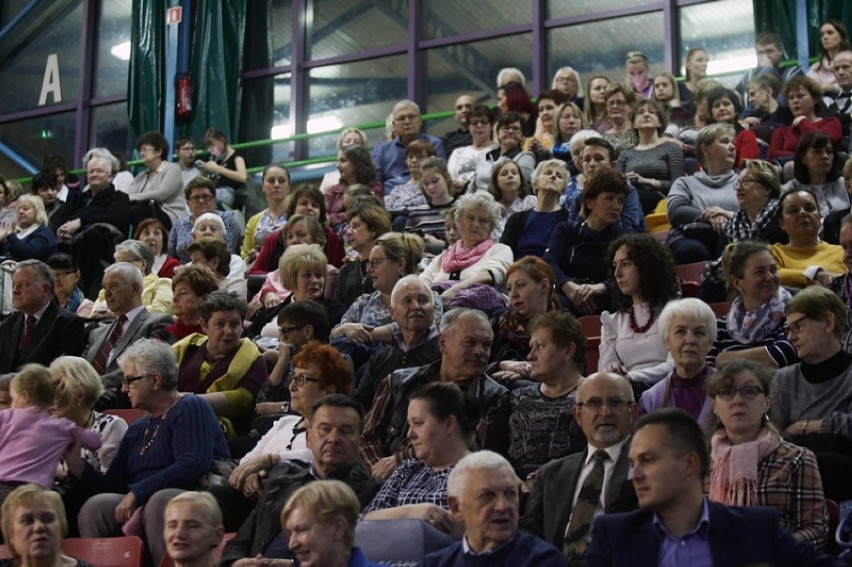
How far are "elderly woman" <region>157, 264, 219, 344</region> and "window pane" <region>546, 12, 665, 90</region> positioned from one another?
4752mm

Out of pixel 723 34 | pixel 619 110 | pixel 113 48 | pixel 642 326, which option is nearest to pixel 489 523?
pixel 642 326

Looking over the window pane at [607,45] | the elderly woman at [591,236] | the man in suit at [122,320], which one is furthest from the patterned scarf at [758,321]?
the window pane at [607,45]

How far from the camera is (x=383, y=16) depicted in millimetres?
11930

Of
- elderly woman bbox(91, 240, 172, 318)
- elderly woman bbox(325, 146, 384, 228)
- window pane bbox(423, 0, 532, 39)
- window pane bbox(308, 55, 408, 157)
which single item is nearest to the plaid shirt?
elderly woman bbox(91, 240, 172, 318)

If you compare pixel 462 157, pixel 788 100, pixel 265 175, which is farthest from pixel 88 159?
pixel 788 100

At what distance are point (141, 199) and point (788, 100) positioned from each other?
4.49 m

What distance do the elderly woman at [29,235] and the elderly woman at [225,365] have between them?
2.95m

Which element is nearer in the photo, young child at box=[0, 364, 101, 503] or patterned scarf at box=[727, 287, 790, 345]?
patterned scarf at box=[727, 287, 790, 345]

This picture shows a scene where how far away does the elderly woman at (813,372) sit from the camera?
4645mm

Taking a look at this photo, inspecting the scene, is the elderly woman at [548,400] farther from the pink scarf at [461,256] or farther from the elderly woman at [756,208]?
the pink scarf at [461,256]

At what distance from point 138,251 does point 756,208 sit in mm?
3523

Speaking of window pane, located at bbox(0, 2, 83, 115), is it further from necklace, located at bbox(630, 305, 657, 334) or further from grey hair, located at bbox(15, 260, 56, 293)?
necklace, located at bbox(630, 305, 657, 334)

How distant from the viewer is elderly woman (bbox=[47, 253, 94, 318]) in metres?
8.28

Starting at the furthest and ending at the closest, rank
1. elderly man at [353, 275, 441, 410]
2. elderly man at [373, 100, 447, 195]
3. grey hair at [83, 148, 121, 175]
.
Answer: grey hair at [83, 148, 121, 175]
elderly man at [373, 100, 447, 195]
elderly man at [353, 275, 441, 410]
